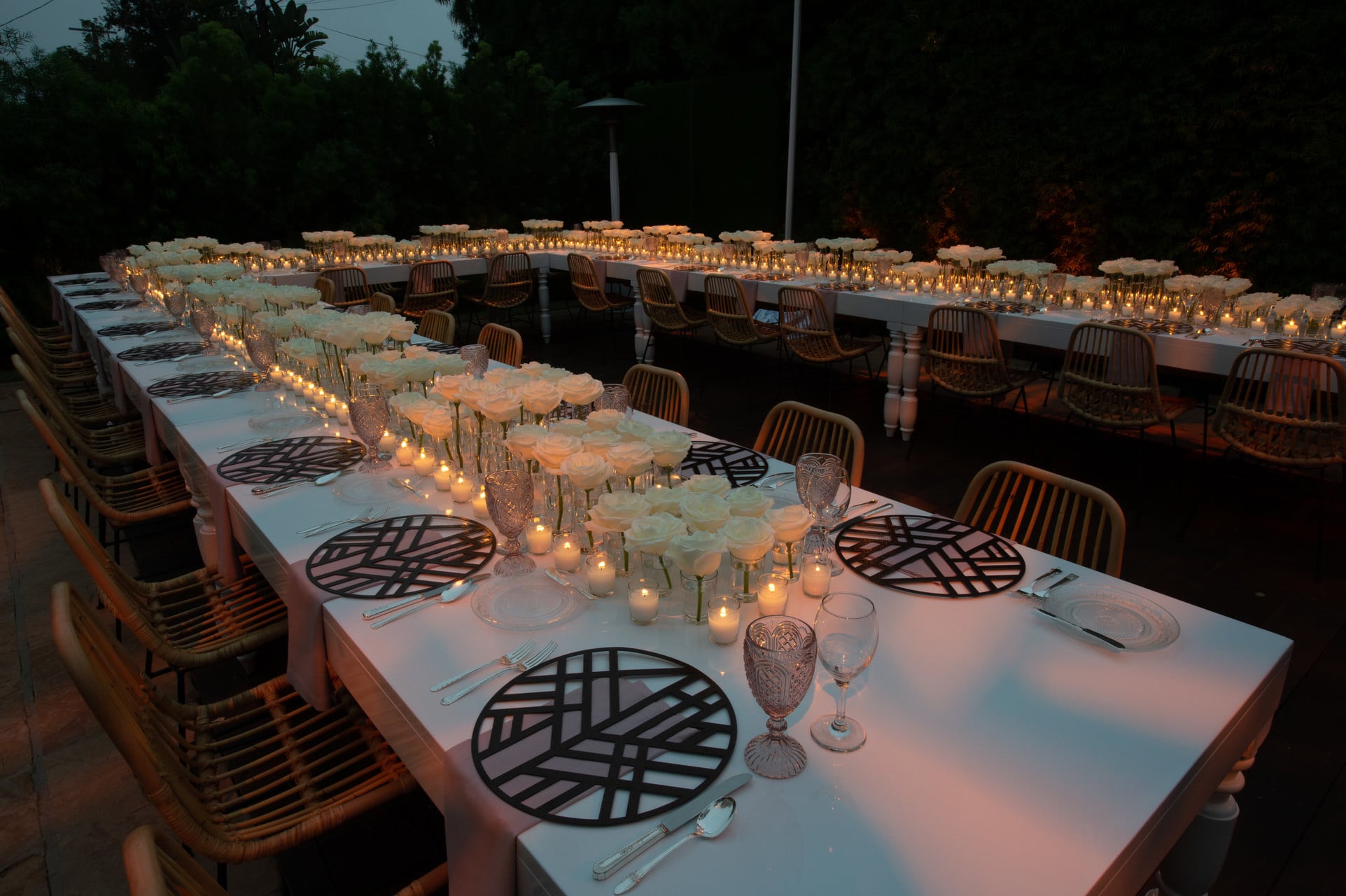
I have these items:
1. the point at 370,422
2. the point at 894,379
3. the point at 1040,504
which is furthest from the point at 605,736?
the point at 894,379

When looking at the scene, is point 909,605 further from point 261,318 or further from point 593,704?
point 261,318

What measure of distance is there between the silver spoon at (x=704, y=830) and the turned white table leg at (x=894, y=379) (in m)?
4.16

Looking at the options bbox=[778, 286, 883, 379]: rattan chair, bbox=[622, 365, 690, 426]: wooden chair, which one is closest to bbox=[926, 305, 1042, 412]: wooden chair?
bbox=[778, 286, 883, 379]: rattan chair

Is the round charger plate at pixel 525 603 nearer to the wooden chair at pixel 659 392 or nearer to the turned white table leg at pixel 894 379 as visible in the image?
the wooden chair at pixel 659 392

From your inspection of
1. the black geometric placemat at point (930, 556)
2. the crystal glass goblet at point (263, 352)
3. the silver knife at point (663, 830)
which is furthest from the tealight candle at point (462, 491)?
the crystal glass goblet at point (263, 352)

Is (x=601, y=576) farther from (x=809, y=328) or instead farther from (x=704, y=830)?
(x=809, y=328)

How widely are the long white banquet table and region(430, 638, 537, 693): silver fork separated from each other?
0.8 inches

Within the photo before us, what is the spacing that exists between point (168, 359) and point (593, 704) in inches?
136

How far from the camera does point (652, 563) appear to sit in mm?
1574

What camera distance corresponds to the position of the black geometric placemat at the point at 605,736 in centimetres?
108

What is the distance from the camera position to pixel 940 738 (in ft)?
3.93

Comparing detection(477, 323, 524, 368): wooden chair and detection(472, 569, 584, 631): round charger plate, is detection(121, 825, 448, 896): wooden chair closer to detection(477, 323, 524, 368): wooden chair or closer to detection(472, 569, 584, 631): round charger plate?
detection(472, 569, 584, 631): round charger plate

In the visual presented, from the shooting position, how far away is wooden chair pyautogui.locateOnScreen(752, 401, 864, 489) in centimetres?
242

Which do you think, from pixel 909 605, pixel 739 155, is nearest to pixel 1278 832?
pixel 909 605
